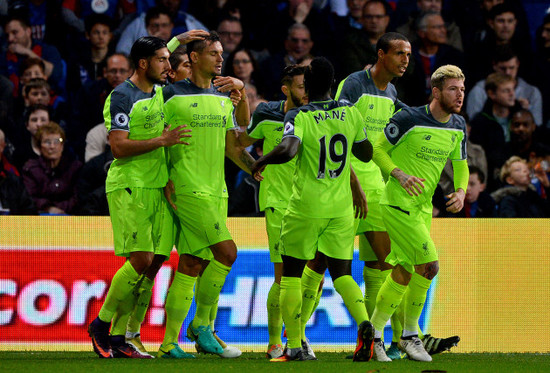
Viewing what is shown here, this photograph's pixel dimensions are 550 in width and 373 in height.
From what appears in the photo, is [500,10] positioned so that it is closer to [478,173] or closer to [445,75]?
[478,173]

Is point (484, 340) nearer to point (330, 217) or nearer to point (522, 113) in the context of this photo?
point (330, 217)

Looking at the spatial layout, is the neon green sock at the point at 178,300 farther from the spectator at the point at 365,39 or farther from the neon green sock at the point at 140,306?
the spectator at the point at 365,39

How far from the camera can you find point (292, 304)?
23.6ft

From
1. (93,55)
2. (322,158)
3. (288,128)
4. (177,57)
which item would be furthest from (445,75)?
(93,55)

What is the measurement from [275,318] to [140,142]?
76.2 inches

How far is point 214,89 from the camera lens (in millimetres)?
8047

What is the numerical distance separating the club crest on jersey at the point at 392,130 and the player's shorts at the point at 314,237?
100cm

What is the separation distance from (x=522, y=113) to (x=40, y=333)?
660cm

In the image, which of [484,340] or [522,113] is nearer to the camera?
[484,340]

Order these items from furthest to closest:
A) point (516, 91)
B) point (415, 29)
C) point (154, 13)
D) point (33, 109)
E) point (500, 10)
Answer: point (500, 10) → point (415, 29) → point (516, 91) → point (154, 13) → point (33, 109)

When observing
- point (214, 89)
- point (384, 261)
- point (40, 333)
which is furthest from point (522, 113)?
point (40, 333)

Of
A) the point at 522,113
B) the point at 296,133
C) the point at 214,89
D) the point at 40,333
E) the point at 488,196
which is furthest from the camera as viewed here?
the point at 522,113

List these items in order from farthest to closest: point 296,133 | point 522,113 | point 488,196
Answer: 1. point 522,113
2. point 488,196
3. point 296,133

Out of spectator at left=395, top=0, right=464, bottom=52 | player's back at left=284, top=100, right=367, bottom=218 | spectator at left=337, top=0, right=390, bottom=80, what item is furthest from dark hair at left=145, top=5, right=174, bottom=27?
player's back at left=284, top=100, right=367, bottom=218
